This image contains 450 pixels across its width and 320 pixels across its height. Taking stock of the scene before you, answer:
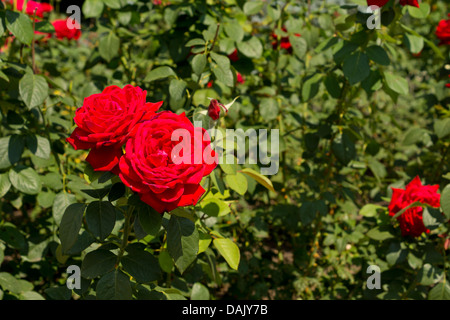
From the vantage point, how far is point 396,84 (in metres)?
1.65

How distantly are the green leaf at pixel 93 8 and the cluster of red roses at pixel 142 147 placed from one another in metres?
0.93

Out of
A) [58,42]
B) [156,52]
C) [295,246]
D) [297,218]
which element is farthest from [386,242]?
[58,42]

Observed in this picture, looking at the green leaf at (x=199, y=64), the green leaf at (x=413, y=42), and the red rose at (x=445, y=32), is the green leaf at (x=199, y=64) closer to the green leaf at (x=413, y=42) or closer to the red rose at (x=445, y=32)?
the green leaf at (x=413, y=42)

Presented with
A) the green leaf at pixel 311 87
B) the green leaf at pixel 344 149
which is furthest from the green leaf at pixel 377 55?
the green leaf at pixel 344 149

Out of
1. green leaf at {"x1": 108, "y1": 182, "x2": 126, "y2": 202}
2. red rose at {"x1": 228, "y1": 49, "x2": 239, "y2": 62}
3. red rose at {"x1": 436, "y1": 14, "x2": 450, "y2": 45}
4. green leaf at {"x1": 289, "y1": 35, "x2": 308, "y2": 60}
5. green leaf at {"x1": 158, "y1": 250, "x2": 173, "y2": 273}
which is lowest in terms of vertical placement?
green leaf at {"x1": 158, "y1": 250, "x2": 173, "y2": 273}

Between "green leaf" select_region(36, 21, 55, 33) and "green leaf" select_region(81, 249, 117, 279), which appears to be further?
"green leaf" select_region(36, 21, 55, 33)

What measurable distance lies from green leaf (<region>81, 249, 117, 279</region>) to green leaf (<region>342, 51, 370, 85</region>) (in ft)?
3.52

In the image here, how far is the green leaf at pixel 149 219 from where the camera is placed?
90 centimetres

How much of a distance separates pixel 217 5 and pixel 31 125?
3.30 feet

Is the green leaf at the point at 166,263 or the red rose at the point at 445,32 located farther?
the red rose at the point at 445,32

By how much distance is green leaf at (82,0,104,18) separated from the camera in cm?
170

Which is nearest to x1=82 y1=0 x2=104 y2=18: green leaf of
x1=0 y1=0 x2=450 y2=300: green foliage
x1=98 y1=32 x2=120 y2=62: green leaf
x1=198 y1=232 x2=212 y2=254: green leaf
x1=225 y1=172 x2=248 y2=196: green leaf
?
x1=0 y1=0 x2=450 y2=300: green foliage

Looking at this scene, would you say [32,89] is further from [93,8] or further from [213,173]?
[213,173]

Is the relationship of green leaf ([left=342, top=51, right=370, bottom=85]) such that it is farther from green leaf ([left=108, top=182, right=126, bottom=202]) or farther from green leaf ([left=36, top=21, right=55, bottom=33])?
green leaf ([left=36, top=21, right=55, bottom=33])
